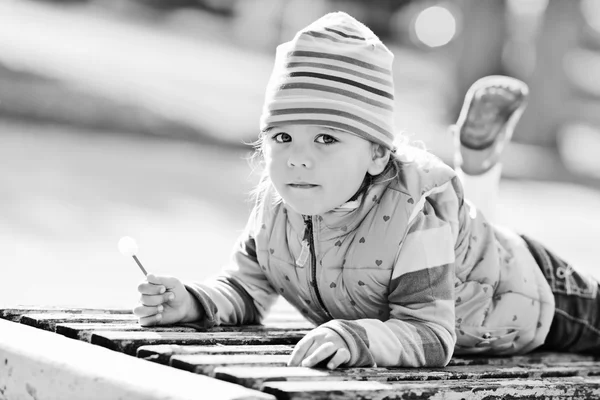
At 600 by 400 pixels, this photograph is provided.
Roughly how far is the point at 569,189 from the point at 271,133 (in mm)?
10626

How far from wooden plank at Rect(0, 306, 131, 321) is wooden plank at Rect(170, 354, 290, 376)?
1.98ft

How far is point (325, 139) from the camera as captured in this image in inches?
83.9

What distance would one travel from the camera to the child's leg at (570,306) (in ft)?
8.88

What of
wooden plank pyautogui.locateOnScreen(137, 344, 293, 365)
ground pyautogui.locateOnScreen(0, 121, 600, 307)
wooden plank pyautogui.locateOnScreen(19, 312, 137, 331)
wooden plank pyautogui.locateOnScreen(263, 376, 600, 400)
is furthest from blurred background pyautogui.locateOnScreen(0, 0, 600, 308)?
wooden plank pyautogui.locateOnScreen(263, 376, 600, 400)

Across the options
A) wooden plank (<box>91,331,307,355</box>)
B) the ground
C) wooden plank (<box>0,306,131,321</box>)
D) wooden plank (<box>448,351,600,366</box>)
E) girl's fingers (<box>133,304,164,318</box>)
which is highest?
the ground

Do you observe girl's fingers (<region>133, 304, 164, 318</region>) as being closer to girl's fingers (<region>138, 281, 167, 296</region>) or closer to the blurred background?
girl's fingers (<region>138, 281, 167, 296</region>)

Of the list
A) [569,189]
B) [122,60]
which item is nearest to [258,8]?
[122,60]

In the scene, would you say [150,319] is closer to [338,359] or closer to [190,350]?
[190,350]

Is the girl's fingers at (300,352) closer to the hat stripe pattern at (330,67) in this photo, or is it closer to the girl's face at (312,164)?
the girl's face at (312,164)

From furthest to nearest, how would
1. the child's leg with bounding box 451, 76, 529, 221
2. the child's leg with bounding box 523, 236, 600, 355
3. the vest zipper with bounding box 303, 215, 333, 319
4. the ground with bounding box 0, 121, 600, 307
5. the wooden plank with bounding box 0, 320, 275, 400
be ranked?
1. the ground with bounding box 0, 121, 600, 307
2. the child's leg with bounding box 451, 76, 529, 221
3. the child's leg with bounding box 523, 236, 600, 355
4. the vest zipper with bounding box 303, 215, 333, 319
5. the wooden plank with bounding box 0, 320, 275, 400

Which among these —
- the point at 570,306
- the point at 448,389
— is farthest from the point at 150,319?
the point at 570,306

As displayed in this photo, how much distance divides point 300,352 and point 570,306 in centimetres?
103

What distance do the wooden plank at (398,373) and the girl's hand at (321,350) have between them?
2cm

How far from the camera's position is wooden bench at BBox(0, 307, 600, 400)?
5.72 feet
